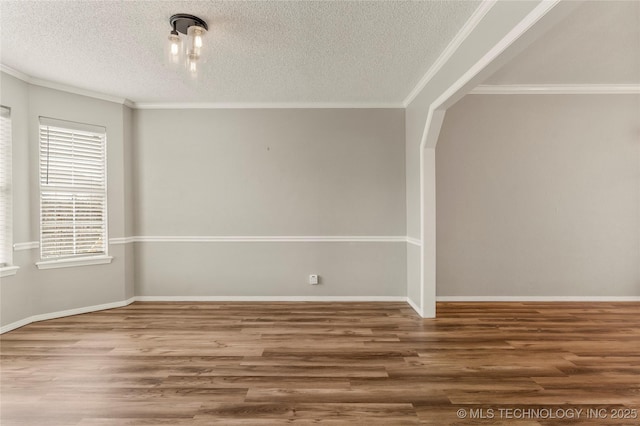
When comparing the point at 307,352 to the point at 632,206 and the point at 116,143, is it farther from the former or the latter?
the point at 632,206

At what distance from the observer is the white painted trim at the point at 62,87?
12.1 ft

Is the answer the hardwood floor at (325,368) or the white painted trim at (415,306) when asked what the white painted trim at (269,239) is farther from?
the hardwood floor at (325,368)

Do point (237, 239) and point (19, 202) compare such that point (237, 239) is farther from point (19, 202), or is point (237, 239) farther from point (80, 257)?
point (19, 202)

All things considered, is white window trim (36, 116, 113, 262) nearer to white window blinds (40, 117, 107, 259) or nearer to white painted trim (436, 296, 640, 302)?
white window blinds (40, 117, 107, 259)

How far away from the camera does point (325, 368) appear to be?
274 cm

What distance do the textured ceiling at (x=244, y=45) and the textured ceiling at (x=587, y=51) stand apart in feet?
3.52

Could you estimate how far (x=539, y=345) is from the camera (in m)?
3.18

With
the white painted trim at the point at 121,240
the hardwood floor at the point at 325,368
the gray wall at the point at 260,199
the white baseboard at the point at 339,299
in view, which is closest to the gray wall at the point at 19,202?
the hardwood floor at the point at 325,368

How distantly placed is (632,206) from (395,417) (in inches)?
180

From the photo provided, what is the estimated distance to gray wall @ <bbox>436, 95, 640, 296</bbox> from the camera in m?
4.57

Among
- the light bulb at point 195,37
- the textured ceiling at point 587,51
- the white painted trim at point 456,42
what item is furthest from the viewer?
the textured ceiling at point 587,51

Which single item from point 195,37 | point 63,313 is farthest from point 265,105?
point 63,313

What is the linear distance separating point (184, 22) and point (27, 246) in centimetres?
311

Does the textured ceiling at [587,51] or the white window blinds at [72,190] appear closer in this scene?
the textured ceiling at [587,51]
